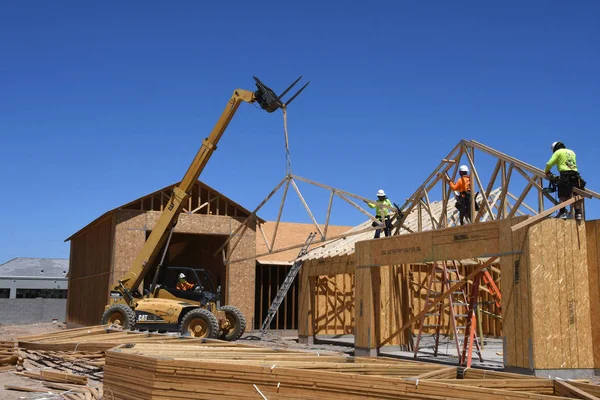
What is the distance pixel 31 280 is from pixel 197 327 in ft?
141

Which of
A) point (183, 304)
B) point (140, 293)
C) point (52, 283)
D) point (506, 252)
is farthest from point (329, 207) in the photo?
point (52, 283)

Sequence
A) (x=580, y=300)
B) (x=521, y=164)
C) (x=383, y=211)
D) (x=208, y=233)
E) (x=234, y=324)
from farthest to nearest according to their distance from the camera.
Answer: (x=208, y=233) → (x=234, y=324) → (x=383, y=211) → (x=521, y=164) → (x=580, y=300)

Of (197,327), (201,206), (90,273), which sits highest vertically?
(201,206)

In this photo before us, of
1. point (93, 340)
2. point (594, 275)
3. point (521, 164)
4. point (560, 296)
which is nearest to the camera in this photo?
point (560, 296)

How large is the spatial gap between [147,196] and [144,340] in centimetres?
1095

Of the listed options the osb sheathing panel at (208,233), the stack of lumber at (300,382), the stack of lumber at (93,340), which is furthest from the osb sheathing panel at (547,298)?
the osb sheathing panel at (208,233)

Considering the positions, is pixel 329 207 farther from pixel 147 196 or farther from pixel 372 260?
pixel 147 196

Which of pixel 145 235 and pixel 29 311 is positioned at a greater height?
pixel 145 235

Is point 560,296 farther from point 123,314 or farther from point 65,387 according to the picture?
point 123,314

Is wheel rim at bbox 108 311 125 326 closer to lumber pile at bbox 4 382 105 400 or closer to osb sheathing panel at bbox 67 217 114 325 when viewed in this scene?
osb sheathing panel at bbox 67 217 114 325

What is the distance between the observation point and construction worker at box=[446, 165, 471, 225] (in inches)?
563

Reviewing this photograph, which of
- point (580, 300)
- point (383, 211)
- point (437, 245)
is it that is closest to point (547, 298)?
point (580, 300)

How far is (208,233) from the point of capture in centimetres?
→ 2409

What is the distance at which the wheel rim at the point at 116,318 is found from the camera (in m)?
18.2
